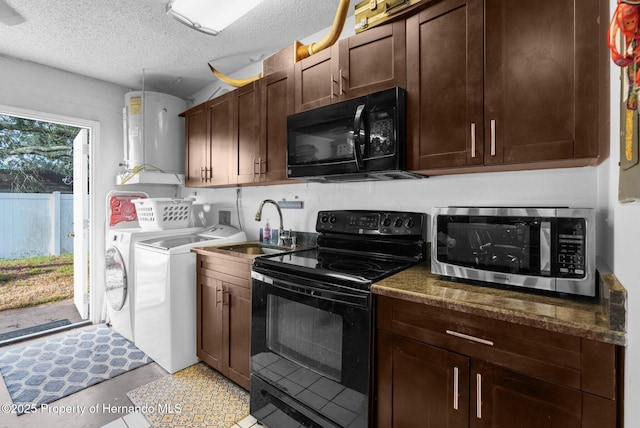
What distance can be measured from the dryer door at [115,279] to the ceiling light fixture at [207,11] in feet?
6.67

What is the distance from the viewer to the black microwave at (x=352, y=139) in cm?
154

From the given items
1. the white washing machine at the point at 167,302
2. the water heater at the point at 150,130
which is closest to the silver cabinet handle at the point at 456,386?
the white washing machine at the point at 167,302

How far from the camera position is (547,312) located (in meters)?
0.96

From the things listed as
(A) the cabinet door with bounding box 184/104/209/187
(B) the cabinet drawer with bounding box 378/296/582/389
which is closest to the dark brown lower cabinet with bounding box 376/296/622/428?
(B) the cabinet drawer with bounding box 378/296/582/389

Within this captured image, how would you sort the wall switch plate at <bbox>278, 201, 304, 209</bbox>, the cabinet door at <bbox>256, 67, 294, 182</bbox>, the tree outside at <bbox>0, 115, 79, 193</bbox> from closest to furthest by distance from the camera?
the cabinet door at <bbox>256, 67, 294, 182</bbox>
the wall switch plate at <bbox>278, 201, 304, 209</bbox>
the tree outside at <bbox>0, 115, 79, 193</bbox>

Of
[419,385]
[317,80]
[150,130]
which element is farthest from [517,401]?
[150,130]

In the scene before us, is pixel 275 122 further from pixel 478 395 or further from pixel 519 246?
pixel 478 395

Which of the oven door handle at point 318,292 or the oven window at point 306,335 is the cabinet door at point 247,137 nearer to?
the oven door handle at point 318,292

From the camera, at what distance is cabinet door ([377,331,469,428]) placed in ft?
3.59

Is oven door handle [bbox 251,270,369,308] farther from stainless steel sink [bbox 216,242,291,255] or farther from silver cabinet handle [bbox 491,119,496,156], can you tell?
silver cabinet handle [bbox 491,119,496,156]

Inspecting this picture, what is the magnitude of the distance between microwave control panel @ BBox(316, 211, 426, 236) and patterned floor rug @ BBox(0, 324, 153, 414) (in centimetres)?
188

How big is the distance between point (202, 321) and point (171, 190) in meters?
1.98

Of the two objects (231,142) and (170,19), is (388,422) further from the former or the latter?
(170,19)

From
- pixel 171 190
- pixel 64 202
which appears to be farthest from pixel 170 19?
pixel 64 202
